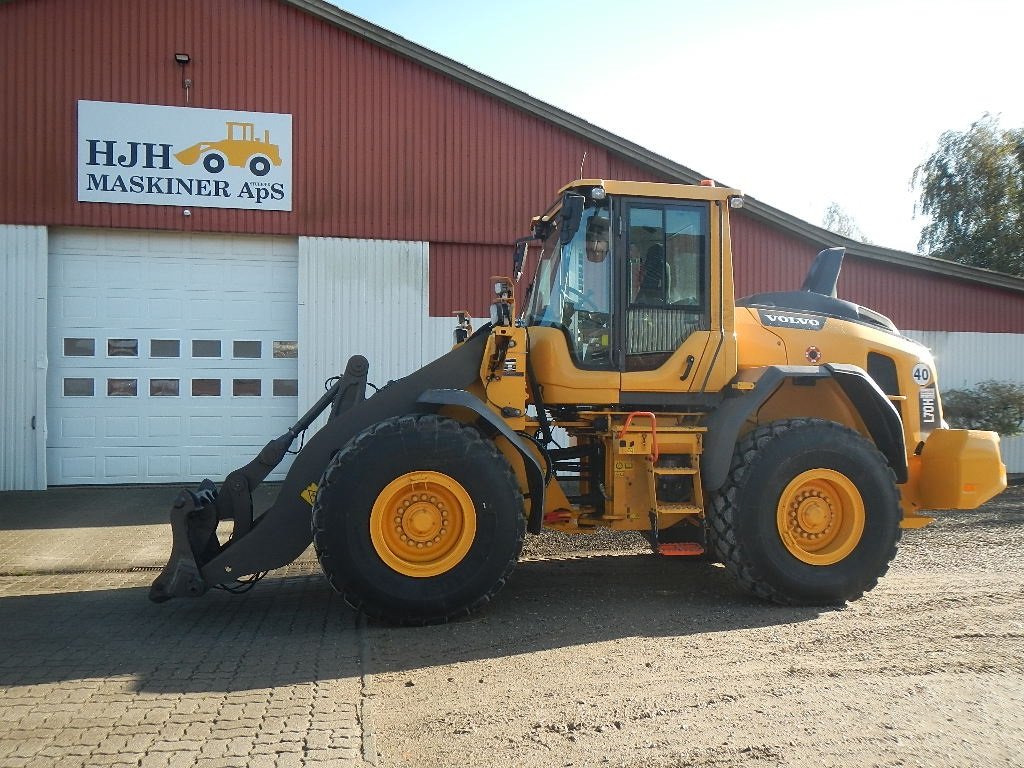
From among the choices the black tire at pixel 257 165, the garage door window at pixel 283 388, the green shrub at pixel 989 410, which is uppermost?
the black tire at pixel 257 165

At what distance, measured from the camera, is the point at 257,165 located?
40.1 ft

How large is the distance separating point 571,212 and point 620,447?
5.80 feet

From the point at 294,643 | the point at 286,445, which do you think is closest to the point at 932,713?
the point at 294,643

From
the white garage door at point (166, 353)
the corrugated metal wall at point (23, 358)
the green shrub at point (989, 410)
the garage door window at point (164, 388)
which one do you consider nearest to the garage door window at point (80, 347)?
the white garage door at point (166, 353)

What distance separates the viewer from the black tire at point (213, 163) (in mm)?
12094

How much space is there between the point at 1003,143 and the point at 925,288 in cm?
1459

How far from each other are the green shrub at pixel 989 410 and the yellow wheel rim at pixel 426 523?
10926mm

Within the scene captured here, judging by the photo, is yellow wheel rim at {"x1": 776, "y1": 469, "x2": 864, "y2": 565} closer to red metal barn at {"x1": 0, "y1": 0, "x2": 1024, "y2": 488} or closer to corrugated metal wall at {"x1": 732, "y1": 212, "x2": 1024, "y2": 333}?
red metal barn at {"x1": 0, "y1": 0, "x2": 1024, "y2": 488}

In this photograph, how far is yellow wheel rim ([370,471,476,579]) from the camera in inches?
223

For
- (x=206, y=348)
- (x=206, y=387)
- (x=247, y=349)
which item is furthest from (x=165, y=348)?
(x=247, y=349)

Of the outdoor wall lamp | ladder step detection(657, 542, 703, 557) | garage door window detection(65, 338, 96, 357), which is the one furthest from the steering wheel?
Result: garage door window detection(65, 338, 96, 357)

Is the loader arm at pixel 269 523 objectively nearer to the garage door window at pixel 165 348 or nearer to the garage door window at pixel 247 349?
the garage door window at pixel 247 349

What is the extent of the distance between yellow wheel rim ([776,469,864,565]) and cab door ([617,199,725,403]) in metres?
1.02

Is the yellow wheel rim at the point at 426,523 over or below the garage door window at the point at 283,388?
below
